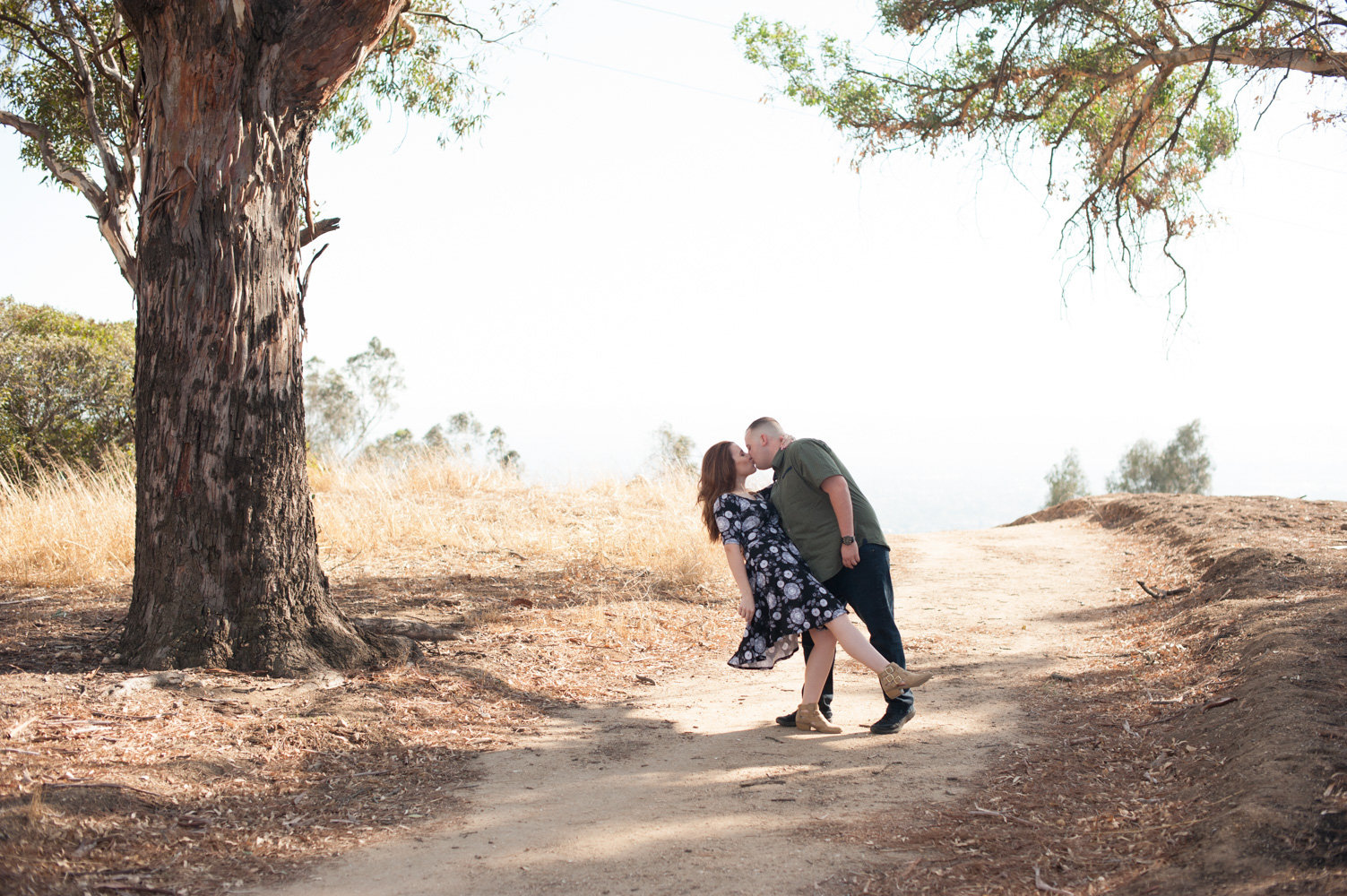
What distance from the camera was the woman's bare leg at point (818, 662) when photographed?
480 centimetres

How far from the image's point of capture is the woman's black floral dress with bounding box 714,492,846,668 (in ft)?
15.4

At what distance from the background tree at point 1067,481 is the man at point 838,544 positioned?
47288 mm

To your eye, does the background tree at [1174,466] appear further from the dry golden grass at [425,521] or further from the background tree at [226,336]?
the background tree at [226,336]

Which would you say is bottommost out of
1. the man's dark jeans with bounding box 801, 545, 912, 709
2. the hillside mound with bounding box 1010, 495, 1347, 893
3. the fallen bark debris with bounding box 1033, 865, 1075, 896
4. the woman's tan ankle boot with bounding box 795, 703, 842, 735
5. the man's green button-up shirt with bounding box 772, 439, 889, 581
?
the fallen bark debris with bounding box 1033, 865, 1075, 896

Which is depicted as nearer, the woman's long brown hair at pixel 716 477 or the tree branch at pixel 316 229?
the woman's long brown hair at pixel 716 477

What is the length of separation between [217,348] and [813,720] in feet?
11.7

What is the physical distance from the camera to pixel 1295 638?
5145 mm

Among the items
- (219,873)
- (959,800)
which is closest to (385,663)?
(219,873)

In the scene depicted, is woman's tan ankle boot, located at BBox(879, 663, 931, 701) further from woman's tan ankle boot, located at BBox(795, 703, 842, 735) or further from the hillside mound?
the hillside mound

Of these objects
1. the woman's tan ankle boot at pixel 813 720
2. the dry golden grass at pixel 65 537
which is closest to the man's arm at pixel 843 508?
the woman's tan ankle boot at pixel 813 720

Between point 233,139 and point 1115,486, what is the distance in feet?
153

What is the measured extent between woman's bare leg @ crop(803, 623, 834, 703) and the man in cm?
10

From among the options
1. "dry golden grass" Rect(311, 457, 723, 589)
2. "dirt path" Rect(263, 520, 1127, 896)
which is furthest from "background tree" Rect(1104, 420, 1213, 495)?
"dirt path" Rect(263, 520, 1127, 896)

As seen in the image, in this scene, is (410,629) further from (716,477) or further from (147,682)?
(716,477)
